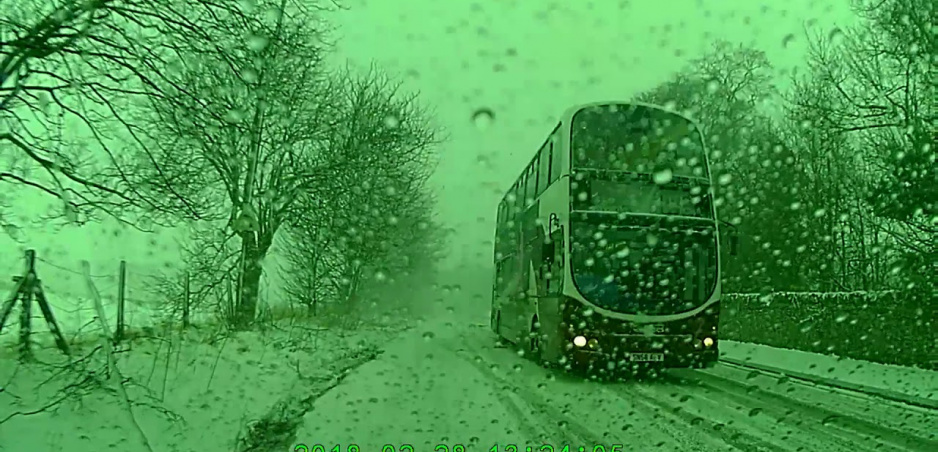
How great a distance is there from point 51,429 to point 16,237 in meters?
3.53

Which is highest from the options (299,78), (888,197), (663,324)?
(299,78)

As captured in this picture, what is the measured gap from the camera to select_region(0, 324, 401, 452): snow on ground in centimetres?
654

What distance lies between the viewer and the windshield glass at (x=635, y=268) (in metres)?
13.1

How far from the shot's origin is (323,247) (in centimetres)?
2431

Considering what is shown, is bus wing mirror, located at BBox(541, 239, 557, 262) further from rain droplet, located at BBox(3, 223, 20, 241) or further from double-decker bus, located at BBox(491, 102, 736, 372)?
rain droplet, located at BBox(3, 223, 20, 241)

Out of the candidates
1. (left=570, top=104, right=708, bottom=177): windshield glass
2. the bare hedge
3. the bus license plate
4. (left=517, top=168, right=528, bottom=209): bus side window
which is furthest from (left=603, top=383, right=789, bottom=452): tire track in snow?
(left=517, top=168, right=528, bottom=209): bus side window

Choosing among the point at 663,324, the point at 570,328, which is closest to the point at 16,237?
the point at 570,328

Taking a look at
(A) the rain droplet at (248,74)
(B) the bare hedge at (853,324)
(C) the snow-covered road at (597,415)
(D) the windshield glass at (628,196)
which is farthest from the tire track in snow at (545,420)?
(B) the bare hedge at (853,324)

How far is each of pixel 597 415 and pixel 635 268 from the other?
4.20 metres

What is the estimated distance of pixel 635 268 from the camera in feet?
43.0

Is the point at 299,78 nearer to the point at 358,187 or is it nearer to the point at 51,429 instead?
the point at 358,187

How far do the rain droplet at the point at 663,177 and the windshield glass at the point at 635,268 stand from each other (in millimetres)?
688

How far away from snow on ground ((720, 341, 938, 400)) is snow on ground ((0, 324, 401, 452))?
857 cm

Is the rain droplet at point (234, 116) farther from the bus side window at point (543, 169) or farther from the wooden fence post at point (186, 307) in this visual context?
the bus side window at point (543, 169)
